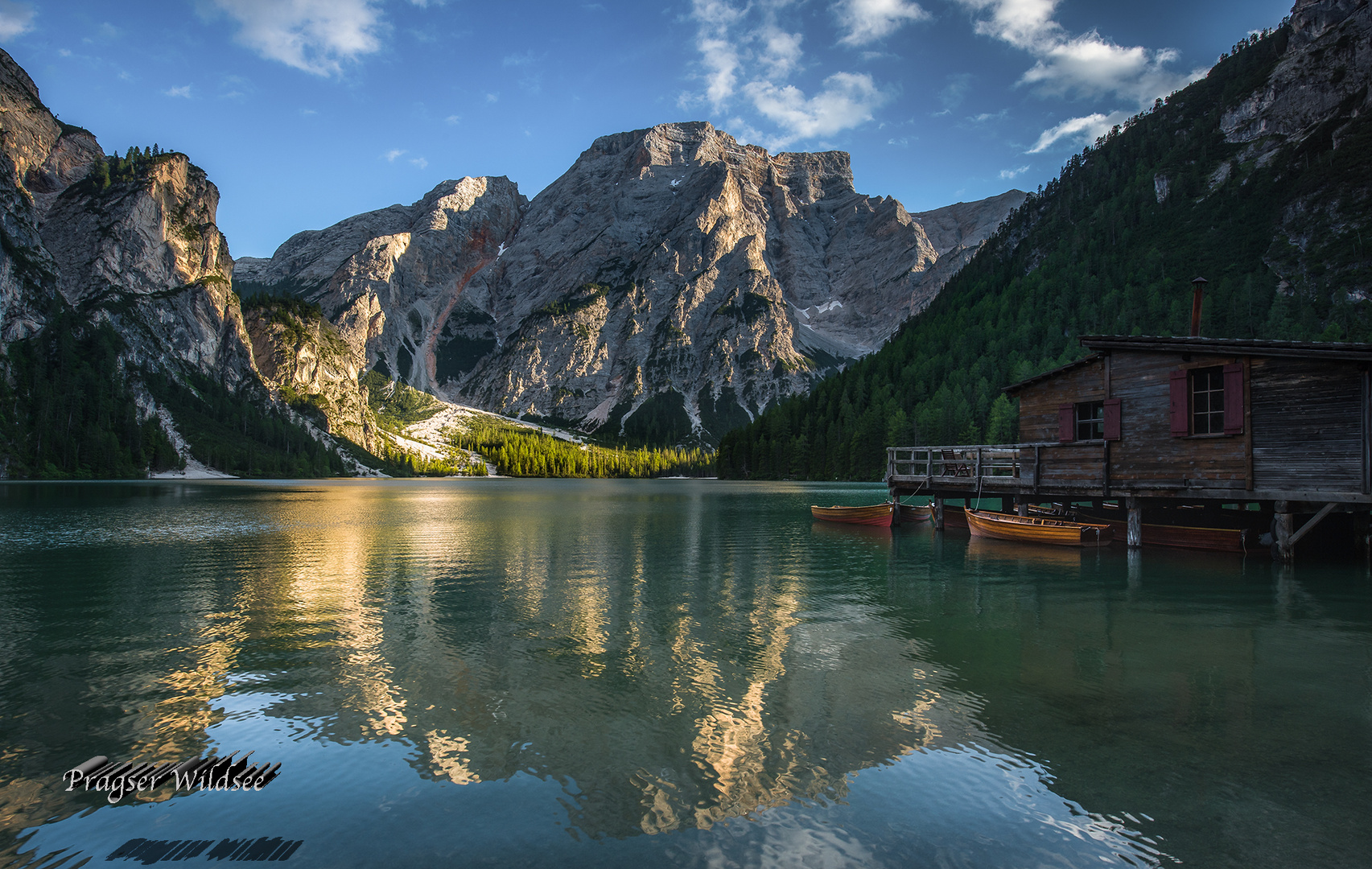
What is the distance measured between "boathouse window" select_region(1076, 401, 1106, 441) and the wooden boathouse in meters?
0.06

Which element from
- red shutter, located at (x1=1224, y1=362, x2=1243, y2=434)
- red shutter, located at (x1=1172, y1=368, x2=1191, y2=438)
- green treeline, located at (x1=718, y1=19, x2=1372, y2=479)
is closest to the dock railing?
red shutter, located at (x1=1172, y1=368, x2=1191, y2=438)

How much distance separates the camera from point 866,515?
51375 mm

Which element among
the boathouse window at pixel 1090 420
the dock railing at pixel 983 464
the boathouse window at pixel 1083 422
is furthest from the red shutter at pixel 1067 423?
the dock railing at pixel 983 464

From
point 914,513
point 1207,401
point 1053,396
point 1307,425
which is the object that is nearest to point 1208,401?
point 1207,401

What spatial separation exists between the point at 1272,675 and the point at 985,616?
7.18m

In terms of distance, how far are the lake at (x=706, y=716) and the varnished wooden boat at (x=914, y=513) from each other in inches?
941

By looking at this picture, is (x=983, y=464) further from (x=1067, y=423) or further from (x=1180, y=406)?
(x=1180, y=406)

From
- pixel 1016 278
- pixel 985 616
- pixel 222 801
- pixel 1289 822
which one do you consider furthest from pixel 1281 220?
pixel 222 801

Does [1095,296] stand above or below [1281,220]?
below

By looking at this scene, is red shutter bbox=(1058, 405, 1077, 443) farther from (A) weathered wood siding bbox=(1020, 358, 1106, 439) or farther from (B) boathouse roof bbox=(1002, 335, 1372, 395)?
(B) boathouse roof bbox=(1002, 335, 1372, 395)

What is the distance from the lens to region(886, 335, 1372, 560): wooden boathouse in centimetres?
2652

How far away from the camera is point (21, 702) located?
500 inches

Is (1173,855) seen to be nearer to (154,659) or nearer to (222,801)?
(222,801)

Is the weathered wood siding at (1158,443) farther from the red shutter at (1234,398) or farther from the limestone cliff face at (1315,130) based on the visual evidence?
the limestone cliff face at (1315,130)
